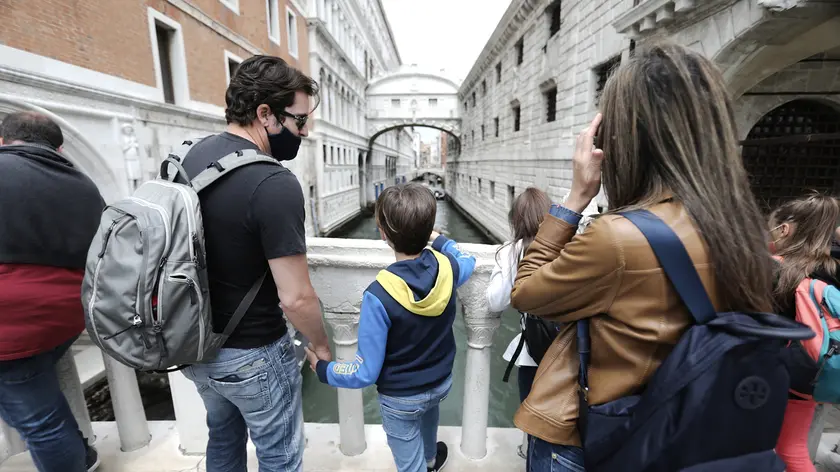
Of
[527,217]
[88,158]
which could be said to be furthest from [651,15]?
[88,158]

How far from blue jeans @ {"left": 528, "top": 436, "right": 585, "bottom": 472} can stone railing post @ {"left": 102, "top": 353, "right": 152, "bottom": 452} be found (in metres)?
1.99

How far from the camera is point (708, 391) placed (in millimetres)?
737

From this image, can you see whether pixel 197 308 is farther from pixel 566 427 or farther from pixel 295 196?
pixel 566 427

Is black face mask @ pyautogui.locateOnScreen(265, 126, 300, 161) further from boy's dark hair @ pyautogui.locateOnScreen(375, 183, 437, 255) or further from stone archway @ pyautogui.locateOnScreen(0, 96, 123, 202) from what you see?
stone archway @ pyautogui.locateOnScreen(0, 96, 123, 202)

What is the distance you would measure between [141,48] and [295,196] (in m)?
8.07

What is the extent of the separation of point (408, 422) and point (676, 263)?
117 centimetres

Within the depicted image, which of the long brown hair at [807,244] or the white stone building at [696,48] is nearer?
the long brown hair at [807,244]

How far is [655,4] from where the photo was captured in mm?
4918

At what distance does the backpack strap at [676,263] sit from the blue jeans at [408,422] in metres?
0.90

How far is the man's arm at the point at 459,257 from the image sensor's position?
153 cm

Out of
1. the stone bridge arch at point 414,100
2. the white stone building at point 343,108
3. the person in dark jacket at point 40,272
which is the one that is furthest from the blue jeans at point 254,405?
the stone bridge arch at point 414,100

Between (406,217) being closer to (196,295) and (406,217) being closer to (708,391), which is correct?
(196,295)

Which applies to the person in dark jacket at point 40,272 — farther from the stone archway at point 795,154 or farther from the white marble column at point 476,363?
the stone archway at point 795,154

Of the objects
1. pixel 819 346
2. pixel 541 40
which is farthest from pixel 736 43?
pixel 541 40
